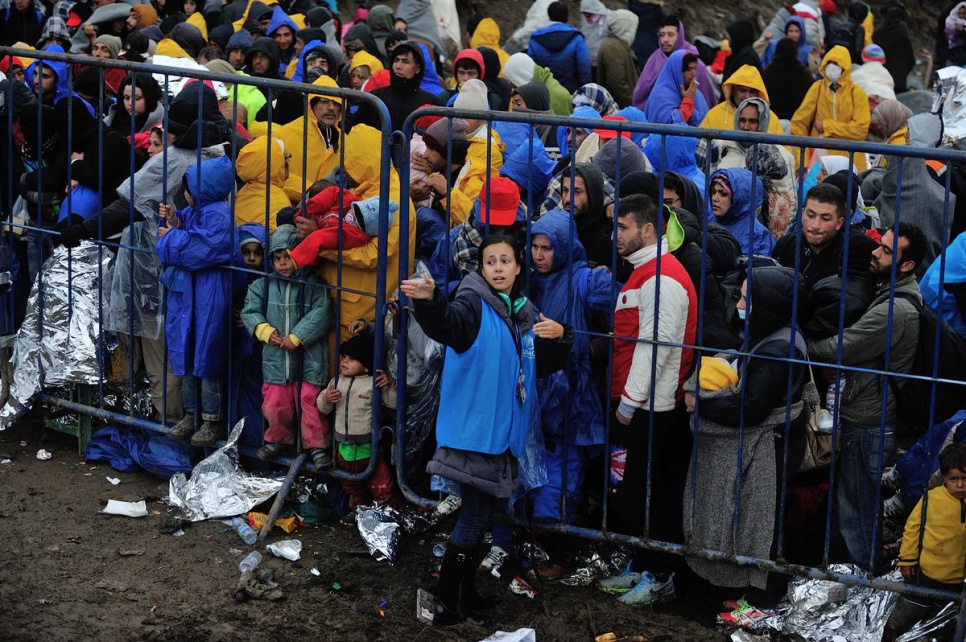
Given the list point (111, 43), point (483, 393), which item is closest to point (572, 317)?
point (483, 393)

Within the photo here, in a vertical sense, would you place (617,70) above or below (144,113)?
above

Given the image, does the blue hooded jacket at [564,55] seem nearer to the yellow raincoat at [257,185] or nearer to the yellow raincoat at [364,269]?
the yellow raincoat at [257,185]

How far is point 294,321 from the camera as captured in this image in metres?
6.60

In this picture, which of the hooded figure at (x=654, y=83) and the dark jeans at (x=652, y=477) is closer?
the dark jeans at (x=652, y=477)

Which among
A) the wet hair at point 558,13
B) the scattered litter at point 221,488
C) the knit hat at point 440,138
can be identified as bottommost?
the scattered litter at point 221,488

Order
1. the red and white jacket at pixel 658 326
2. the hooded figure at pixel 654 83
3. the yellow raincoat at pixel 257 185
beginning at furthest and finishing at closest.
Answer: the hooded figure at pixel 654 83 < the yellow raincoat at pixel 257 185 < the red and white jacket at pixel 658 326

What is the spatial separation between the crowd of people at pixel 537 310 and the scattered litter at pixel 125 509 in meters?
0.49

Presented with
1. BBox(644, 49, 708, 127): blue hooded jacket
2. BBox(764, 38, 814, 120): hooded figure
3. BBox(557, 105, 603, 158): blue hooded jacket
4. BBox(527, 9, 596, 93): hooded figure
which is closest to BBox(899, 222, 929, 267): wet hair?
BBox(557, 105, 603, 158): blue hooded jacket

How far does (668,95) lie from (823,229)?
17.1ft

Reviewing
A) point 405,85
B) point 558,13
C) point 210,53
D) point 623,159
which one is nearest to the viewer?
point 623,159

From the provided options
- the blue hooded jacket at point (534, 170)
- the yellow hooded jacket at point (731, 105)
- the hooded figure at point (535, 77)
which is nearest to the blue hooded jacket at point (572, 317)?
the blue hooded jacket at point (534, 170)

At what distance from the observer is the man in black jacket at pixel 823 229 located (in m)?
6.16

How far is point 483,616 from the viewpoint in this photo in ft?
18.8

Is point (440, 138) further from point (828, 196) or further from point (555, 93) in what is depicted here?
point (555, 93)
